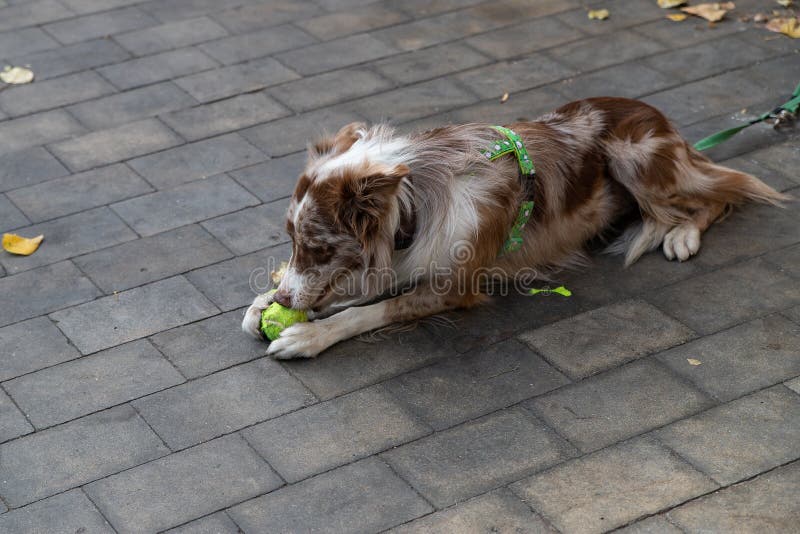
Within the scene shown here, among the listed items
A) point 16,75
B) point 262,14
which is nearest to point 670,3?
point 262,14

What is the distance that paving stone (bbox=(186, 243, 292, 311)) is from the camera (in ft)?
16.7

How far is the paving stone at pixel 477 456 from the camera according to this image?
3.94 meters

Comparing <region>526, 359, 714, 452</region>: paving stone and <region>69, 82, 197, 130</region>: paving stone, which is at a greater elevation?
<region>526, 359, 714, 452</region>: paving stone

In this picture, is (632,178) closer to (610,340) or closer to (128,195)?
(610,340)

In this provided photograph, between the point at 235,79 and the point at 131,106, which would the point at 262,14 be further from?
the point at 131,106

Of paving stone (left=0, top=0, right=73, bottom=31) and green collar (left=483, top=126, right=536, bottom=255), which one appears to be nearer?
green collar (left=483, top=126, right=536, bottom=255)

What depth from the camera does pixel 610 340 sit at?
4.72 m

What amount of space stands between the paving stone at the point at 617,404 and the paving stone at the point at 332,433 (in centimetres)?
55

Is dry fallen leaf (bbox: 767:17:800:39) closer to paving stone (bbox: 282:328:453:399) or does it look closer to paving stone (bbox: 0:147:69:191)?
paving stone (bbox: 282:328:453:399)

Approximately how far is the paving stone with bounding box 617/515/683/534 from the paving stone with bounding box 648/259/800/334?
1255 millimetres

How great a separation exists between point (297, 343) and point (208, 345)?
433mm

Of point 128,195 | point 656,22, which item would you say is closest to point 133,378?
point 128,195

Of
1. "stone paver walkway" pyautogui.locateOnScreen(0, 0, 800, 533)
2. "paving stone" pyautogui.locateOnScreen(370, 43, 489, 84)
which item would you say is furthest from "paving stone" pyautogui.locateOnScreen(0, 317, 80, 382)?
"paving stone" pyautogui.locateOnScreen(370, 43, 489, 84)

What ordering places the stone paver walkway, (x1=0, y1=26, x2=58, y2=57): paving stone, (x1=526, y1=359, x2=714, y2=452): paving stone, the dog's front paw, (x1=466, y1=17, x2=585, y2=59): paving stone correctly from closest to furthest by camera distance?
1. the stone paver walkway
2. (x1=526, y1=359, x2=714, y2=452): paving stone
3. the dog's front paw
4. (x1=466, y1=17, x2=585, y2=59): paving stone
5. (x1=0, y1=26, x2=58, y2=57): paving stone
